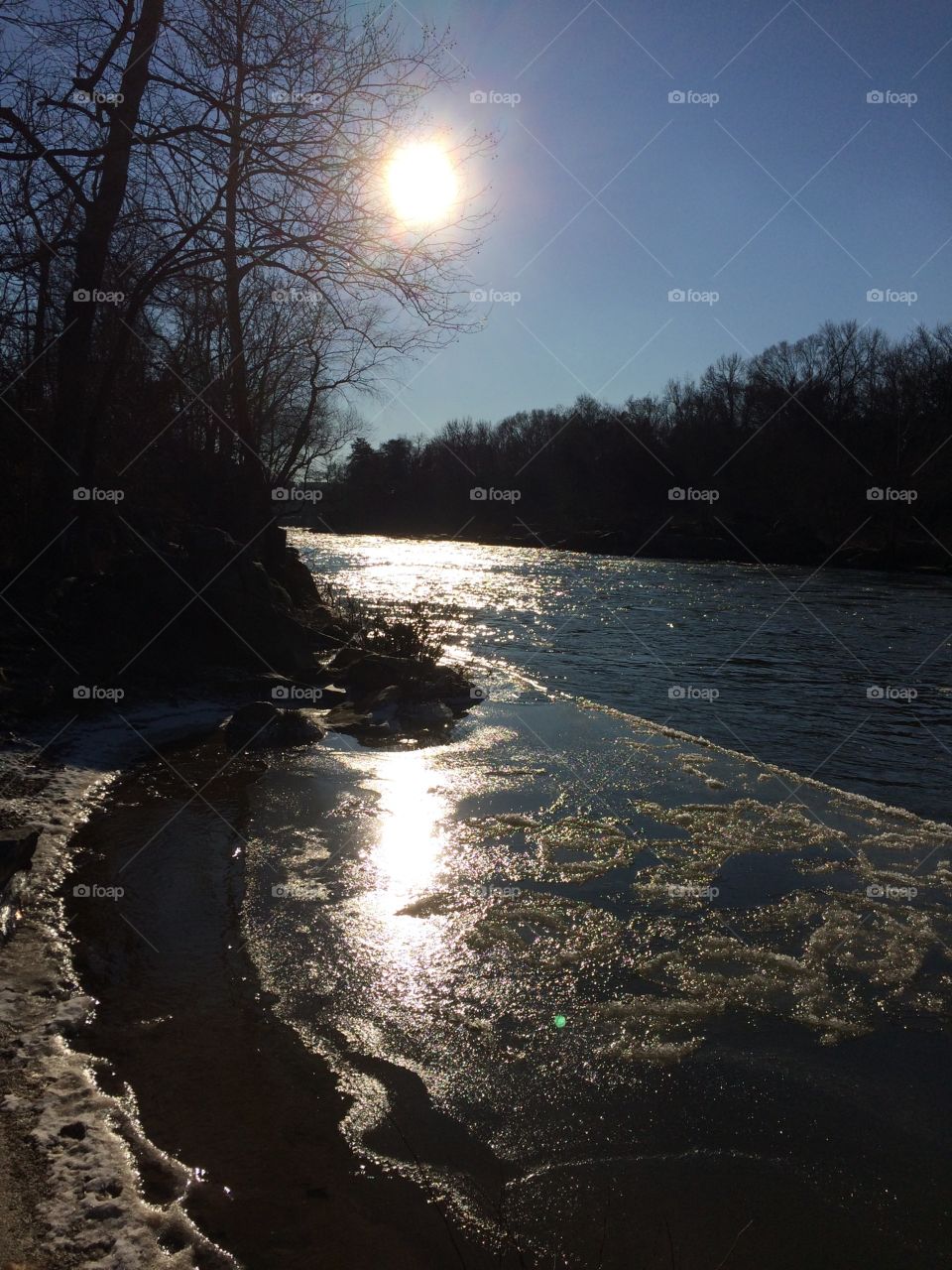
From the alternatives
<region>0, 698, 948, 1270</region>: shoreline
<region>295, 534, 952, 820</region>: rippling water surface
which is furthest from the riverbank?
<region>295, 534, 952, 820</region>: rippling water surface

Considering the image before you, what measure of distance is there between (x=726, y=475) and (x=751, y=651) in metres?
49.9

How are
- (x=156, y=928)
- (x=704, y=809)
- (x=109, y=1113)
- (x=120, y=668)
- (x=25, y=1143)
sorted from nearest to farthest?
(x=25, y=1143)
(x=109, y=1113)
(x=156, y=928)
(x=704, y=809)
(x=120, y=668)

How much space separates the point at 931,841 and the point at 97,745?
7.04 metres

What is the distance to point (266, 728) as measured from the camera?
9.07 m

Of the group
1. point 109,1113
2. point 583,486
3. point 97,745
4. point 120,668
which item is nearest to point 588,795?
point 97,745

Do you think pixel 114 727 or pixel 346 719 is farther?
pixel 346 719

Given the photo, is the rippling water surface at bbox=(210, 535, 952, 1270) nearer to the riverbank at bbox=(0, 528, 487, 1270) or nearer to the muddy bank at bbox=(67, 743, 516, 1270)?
the muddy bank at bbox=(67, 743, 516, 1270)

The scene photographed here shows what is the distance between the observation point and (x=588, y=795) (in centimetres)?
763

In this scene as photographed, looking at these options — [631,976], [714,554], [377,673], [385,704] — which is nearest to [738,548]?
[714,554]

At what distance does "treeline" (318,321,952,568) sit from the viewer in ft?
167

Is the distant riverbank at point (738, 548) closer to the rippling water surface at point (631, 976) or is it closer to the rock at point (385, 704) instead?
the rock at point (385, 704)

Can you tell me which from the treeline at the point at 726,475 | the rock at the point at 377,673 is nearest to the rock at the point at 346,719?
the rock at the point at 377,673

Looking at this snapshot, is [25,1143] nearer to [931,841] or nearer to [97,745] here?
[97,745]

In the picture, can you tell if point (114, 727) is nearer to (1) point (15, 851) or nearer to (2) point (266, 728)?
(2) point (266, 728)
